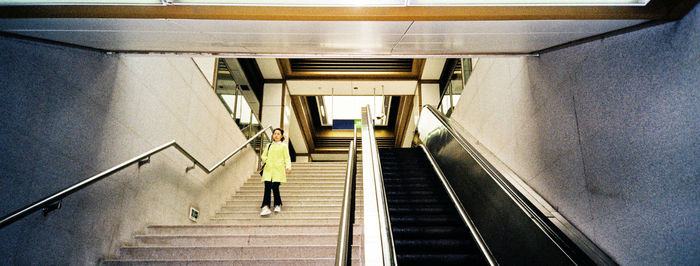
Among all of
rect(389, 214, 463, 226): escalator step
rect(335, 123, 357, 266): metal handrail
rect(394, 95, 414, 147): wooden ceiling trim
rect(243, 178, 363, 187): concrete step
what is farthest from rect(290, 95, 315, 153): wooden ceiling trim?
rect(335, 123, 357, 266): metal handrail

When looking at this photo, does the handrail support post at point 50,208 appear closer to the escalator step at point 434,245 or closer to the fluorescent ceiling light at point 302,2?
the fluorescent ceiling light at point 302,2

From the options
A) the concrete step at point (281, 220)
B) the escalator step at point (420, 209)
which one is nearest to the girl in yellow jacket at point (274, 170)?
the concrete step at point (281, 220)

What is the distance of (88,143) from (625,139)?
4.16 meters

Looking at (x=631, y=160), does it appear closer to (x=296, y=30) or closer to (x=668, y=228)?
(x=668, y=228)

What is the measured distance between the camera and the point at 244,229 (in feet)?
14.0

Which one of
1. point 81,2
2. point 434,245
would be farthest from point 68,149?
point 434,245

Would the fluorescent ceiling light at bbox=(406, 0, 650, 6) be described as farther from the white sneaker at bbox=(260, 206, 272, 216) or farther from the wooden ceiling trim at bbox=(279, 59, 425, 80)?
the wooden ceiling trim at bbox=(279, 59, 425, 80)

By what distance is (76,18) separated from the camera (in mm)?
2635

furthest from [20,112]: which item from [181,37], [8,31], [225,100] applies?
[225,100]

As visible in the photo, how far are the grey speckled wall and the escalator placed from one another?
3.07 feet

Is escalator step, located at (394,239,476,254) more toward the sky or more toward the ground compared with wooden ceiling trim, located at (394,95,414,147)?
more toward the ground

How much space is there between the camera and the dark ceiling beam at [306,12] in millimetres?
2541

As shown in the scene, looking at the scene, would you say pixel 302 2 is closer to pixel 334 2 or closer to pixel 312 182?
pixel 334 2

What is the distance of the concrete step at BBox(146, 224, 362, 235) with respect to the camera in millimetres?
4219
